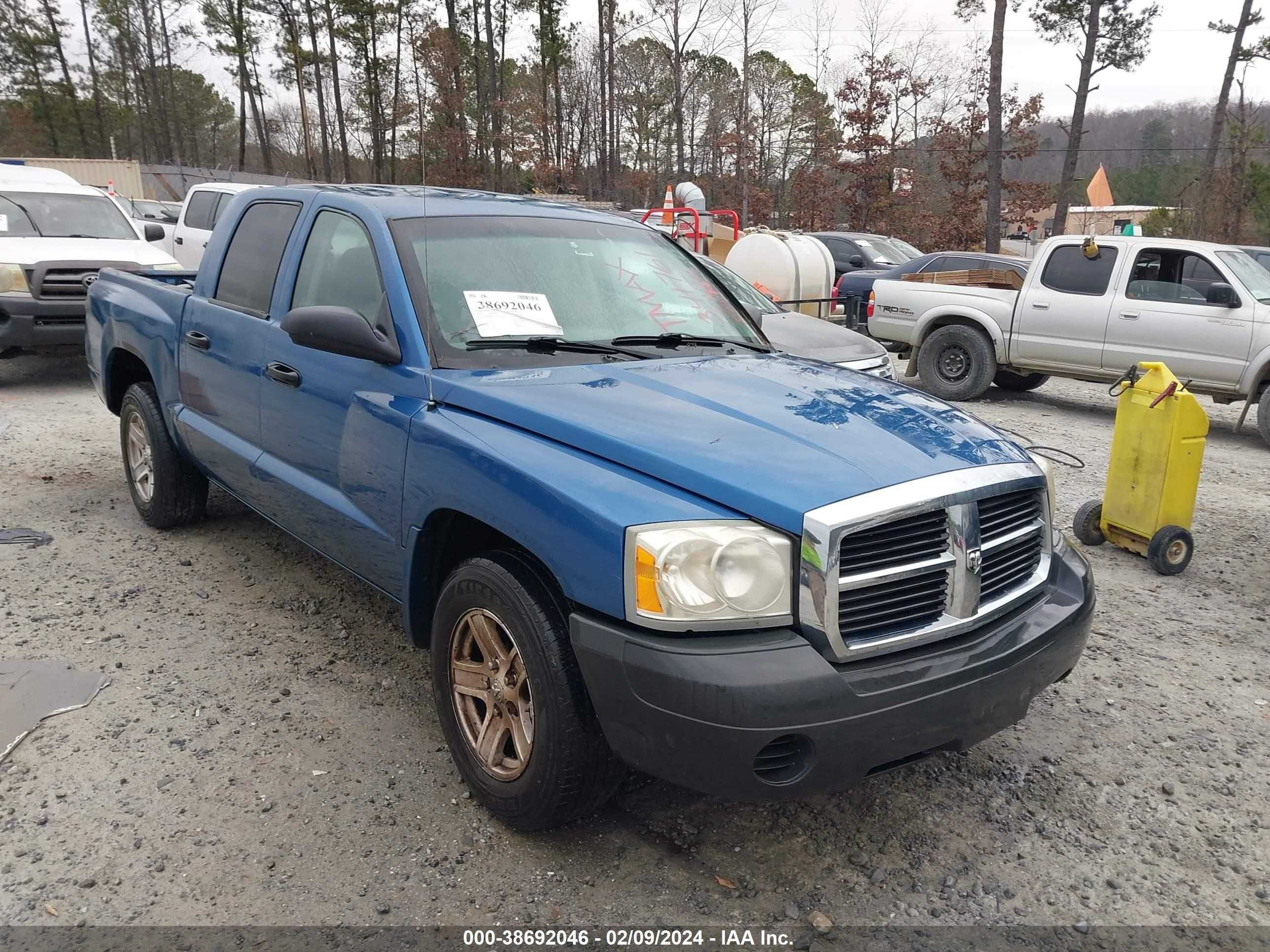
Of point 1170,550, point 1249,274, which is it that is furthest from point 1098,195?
point 1170,550

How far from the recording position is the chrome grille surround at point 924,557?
87.9 inches

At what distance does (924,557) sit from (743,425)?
0.61m

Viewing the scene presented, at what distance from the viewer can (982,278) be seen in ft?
38.2

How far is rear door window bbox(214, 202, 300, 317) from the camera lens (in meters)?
3.96

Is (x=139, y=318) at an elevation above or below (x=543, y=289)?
below

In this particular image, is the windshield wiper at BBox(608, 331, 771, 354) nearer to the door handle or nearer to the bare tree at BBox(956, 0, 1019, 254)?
the door handle

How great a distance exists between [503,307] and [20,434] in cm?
605

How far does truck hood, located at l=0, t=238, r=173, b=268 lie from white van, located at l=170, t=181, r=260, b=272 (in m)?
2.44

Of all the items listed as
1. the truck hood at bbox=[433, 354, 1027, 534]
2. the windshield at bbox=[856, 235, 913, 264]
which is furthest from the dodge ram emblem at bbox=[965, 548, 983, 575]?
the windshield at bbox=[856, 235, 913, 264]

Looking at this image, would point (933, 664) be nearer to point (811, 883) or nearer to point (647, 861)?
point (811, 883)

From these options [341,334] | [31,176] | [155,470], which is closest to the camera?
[341,334]

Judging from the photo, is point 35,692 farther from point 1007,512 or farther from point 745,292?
point 745,292

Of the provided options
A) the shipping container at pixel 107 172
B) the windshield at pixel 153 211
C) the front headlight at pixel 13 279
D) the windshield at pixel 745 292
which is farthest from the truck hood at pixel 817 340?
the shipping container at pixel 107 172

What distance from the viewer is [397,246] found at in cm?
327
